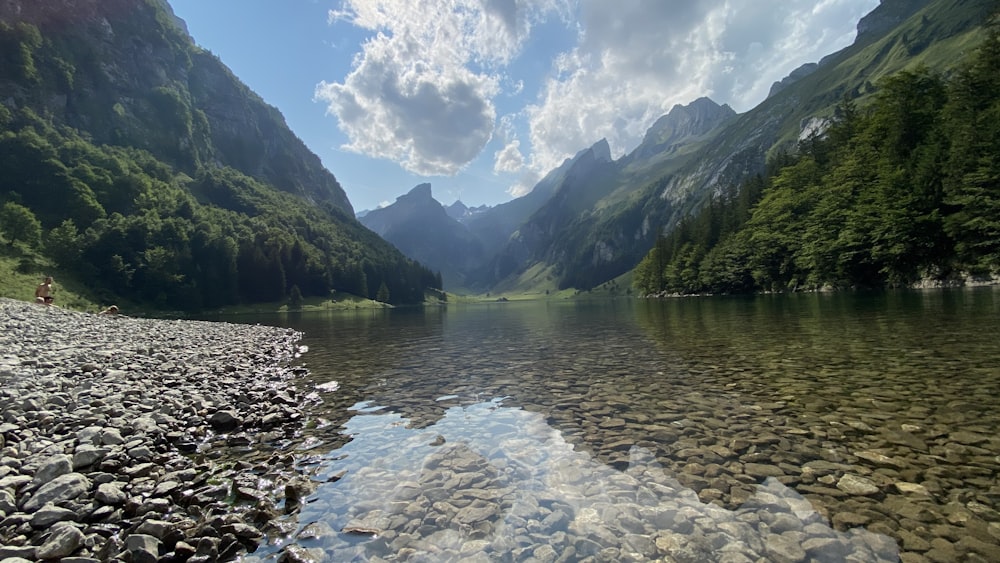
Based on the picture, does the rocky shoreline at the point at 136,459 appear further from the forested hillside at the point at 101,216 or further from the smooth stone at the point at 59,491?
the forested hillside at the point at 101,216

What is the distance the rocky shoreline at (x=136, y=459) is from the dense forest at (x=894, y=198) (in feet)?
223

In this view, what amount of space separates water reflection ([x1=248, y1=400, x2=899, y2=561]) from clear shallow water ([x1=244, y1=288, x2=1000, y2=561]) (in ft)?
0.12

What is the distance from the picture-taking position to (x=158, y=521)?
6.60m

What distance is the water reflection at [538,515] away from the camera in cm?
595

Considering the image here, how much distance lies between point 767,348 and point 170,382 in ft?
85.0

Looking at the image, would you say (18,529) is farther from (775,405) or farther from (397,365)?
(397,365)

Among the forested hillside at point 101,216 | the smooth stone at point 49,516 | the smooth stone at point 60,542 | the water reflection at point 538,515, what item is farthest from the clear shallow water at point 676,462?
the forested hillside at point 101,216

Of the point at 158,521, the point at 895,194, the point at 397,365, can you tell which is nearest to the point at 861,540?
the point at 158,521

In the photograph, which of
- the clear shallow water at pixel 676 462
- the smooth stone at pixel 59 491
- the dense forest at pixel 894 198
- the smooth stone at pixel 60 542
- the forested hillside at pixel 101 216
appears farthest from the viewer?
the forested hillside at pixel 101 216

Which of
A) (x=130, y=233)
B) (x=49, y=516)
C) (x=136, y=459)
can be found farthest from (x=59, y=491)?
(x=130, y=233)

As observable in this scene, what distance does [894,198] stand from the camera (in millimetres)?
57938

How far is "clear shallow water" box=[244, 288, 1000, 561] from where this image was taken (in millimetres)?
6133

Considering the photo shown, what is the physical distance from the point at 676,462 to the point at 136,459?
1144 centimetres

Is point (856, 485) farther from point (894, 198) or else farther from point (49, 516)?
point (894, 198)
